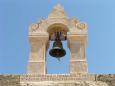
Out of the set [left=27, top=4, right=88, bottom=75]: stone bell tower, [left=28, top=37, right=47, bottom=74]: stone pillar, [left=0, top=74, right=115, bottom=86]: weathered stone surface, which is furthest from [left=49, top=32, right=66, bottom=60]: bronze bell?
[left=0, top=74, right=115, bottom=86]: weathered stone surface

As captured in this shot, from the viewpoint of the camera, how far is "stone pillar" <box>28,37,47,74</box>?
12844 mm

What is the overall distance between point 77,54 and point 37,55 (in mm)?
1024

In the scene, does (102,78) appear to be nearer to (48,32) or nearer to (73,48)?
(73,48)

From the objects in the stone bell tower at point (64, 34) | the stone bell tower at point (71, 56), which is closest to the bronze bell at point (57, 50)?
the stone bell tower at point (71, 56)

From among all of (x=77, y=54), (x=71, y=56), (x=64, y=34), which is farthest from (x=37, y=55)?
(x=64, y=34)

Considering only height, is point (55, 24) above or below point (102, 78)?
above

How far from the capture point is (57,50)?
14102 millimetres

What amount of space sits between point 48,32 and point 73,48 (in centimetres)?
87

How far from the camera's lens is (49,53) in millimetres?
14016

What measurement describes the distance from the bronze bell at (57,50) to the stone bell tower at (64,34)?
0.29 metres

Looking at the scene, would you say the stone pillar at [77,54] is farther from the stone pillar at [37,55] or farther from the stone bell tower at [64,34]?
the stone pillar at [37,55]

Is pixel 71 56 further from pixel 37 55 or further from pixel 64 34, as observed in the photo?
pixel 64 34

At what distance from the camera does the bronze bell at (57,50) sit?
46.1ft

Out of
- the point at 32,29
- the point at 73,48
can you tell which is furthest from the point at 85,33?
the point at 32,29
